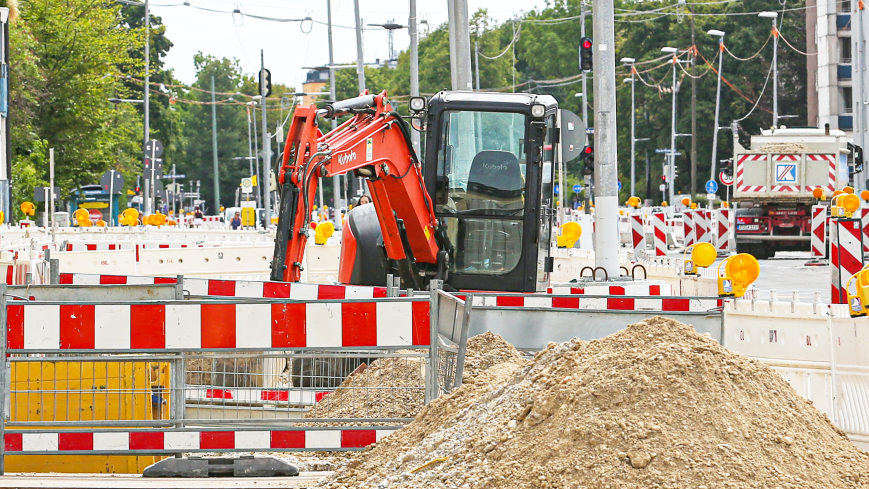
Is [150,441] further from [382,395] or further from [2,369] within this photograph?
[382,395]

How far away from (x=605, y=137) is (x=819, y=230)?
48.8 feet

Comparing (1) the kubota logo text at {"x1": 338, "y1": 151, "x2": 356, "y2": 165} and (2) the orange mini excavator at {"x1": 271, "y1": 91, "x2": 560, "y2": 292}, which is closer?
(1) the kubota logo text at {"x1": 338, "y1": 151, "x2": 356, "y2": 165}

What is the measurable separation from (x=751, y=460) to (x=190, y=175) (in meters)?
133

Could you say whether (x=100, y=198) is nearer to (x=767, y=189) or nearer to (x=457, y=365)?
(x=767, y=189)

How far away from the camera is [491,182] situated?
13711mm

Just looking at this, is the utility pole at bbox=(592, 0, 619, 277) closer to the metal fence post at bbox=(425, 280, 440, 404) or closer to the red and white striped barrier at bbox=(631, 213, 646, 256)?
the red and white striped barrier at bbox=(631, 213, 646, 256)

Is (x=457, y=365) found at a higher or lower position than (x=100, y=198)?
lower

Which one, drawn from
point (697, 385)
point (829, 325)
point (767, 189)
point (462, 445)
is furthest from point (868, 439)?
point (767, 189)

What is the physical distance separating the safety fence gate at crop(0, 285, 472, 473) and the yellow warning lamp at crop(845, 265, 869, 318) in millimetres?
4118

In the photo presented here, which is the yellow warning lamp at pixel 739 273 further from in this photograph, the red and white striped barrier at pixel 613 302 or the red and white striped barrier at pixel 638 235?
the red and white striped barrier at pixel 638 235

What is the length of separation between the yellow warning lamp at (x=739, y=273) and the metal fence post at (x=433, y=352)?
5.58 m

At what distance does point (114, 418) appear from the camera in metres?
7.16

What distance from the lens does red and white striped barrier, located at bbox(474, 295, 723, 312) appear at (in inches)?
392

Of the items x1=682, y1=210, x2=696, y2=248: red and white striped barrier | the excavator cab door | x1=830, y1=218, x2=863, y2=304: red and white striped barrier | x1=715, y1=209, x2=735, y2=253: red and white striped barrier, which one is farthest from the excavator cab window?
x1=715, y1=209, x2=735, y2=253: red and white striped barrier
